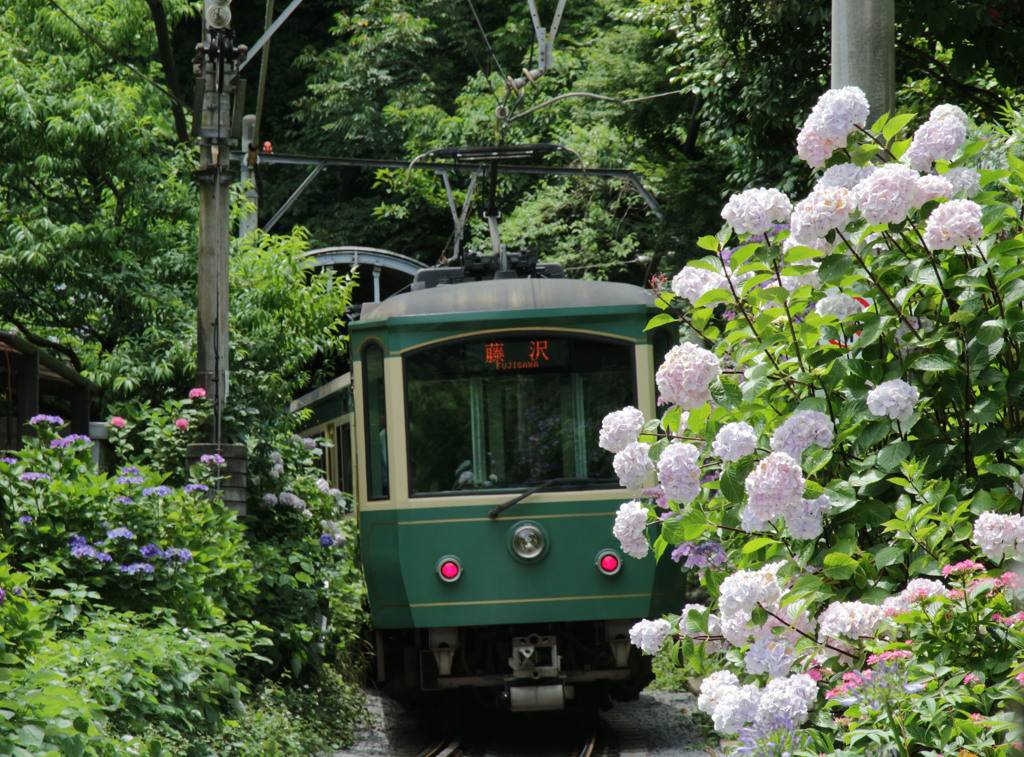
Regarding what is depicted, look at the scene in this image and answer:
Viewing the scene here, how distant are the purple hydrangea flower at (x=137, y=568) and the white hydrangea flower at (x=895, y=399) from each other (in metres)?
3.89

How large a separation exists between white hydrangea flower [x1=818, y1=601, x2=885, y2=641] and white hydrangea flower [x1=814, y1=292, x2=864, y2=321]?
0.75m

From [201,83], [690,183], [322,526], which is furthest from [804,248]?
[690,183]

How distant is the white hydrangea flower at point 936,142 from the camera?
3.13m

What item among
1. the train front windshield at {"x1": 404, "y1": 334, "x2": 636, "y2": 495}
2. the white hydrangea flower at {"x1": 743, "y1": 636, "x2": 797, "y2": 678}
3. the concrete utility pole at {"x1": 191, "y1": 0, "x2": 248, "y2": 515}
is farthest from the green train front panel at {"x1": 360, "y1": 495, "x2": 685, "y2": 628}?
the white hydrangea flower at {"x1": 743, "y1": 636, "x2": 797, "y2": 678}

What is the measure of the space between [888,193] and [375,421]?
213 inches

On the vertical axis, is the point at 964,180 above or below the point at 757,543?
above

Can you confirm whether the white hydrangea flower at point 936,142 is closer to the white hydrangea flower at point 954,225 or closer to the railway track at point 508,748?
the white hydrangea flower at point 954,225

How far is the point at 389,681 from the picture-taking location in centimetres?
863

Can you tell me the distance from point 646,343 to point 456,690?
283 centimetres

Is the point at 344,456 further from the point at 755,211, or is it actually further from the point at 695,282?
the point at 755,211

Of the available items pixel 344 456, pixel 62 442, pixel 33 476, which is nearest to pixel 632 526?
pixel 33 476

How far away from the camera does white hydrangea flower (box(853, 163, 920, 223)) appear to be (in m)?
2.94

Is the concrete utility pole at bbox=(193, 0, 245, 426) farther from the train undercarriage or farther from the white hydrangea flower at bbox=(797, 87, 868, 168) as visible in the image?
the white hydrangea flower at bbox=(797, 87, 868, 168)

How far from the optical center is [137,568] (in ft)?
18.8
